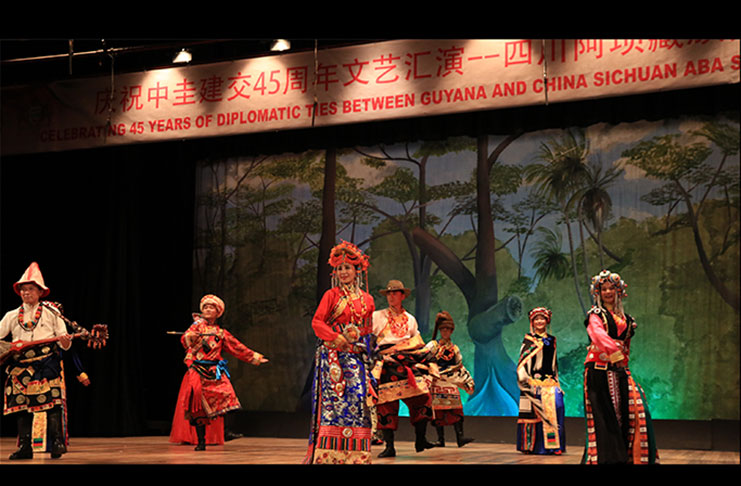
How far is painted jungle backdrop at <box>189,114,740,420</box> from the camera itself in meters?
8.74

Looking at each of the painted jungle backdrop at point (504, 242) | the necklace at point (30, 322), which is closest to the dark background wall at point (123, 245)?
the painted jungle backdrop at point (504, 242)

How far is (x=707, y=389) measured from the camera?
8602 mm

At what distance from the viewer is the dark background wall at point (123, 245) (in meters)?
10.5

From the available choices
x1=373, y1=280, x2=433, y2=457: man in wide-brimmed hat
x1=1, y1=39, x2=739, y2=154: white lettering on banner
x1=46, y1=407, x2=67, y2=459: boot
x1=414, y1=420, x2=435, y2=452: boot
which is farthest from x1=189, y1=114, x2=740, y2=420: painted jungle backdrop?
x1=46, y1=407, x2=67, y2=459: boot

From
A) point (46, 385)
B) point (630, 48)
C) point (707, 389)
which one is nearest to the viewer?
point (46, 385)

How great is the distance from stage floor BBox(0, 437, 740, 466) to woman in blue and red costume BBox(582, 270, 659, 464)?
82 cm

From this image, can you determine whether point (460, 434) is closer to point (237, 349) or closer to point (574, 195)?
point (237, 349)

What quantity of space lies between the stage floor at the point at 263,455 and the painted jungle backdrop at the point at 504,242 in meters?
0.98

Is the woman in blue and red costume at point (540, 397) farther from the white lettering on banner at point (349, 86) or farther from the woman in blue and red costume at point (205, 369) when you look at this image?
the woman in blue and red costume at point (205, 369)

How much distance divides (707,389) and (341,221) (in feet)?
14.3

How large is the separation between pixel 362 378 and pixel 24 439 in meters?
2.74
